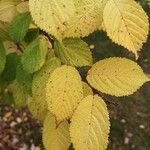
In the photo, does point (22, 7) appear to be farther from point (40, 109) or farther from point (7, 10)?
point (40, 109)

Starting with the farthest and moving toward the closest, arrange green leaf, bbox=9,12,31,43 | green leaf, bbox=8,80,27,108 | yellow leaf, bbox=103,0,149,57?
green leaf, bbox=8,80,27,108, green leaf, bbox=9,12,31,43, yellow leaf, bbox=103,0,149,57

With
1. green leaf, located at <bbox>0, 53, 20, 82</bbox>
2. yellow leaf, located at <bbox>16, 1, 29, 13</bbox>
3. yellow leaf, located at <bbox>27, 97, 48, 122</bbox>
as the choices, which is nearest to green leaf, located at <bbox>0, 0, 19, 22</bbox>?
yellow leaf, located at <bbox>16, 1, 29, 13</bbox>

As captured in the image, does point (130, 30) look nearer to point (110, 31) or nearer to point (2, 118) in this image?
point (110, 31)

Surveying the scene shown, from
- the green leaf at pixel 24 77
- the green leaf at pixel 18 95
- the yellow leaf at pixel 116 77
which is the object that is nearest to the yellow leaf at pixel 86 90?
the yellow leaf at pixel 116 77

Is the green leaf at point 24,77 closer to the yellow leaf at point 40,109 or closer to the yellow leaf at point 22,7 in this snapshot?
the yellow leaf at point 40,109

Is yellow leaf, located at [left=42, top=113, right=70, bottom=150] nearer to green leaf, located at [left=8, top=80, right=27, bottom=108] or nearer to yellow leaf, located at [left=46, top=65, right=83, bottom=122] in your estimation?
yellow leaf, located at [left=46, top=65, right=83, bottom=122]

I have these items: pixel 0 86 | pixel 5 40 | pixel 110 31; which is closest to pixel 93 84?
pixel 110 31
